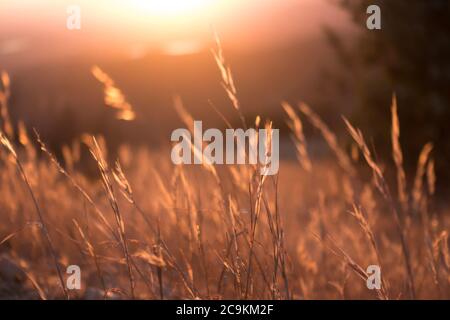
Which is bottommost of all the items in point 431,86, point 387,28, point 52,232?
point 52,232

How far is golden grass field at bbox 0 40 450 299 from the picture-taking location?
1598mm

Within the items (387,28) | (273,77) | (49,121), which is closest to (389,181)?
(387,28)

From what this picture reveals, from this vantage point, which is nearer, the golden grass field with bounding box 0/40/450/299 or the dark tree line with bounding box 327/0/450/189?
the golden grass field with bounding box 0/40/450/299

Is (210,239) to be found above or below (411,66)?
below

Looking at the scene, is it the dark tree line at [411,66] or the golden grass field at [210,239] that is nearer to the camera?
the golden grass field at [210,239]

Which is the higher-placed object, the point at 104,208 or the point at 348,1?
the point at 348,1

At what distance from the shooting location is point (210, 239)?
135 inches

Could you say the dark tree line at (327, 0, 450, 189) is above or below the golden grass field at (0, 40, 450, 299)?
above

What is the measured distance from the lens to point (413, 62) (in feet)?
21.4

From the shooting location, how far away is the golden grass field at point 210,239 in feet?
5.24

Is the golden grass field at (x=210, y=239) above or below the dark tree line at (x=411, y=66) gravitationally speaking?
below

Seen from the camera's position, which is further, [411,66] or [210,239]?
[411,66]
